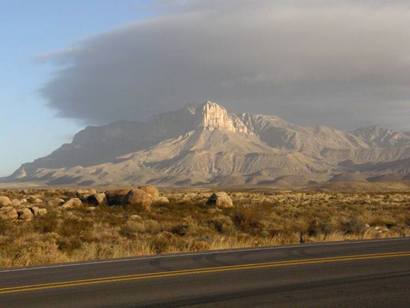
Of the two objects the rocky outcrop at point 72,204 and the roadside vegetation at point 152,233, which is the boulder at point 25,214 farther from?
the rocky outcrop at point 72,204

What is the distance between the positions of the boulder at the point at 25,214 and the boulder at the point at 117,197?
9.62 metres

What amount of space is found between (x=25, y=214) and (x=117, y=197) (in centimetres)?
1116

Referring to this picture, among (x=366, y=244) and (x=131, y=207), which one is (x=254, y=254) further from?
(x=131, y=207)

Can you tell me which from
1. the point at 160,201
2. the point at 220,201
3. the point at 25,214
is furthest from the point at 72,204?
the point at 220,201

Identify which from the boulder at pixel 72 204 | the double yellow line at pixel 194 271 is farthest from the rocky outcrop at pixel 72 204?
Result: the double yellow line at pixel 194 271

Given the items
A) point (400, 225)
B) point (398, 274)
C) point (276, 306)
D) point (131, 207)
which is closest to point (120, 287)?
point (276, 306)

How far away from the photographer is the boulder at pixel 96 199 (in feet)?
134

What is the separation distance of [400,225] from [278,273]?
17827mm

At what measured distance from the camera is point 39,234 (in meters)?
22.8

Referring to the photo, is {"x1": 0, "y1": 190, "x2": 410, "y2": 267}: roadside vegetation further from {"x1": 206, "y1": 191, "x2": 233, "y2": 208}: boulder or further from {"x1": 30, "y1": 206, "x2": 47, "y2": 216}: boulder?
{"x1": 206, "y1": 191, "x2": 233, "y2": 208}: boulder

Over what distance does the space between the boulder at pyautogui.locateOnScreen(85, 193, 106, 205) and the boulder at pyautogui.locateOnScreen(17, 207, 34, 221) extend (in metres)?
9.64

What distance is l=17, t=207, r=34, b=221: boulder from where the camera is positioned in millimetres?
30084

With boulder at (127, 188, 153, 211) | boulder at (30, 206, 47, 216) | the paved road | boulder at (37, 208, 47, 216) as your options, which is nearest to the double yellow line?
the paved road

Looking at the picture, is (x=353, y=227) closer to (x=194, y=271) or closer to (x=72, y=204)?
(x=194, y=271)
